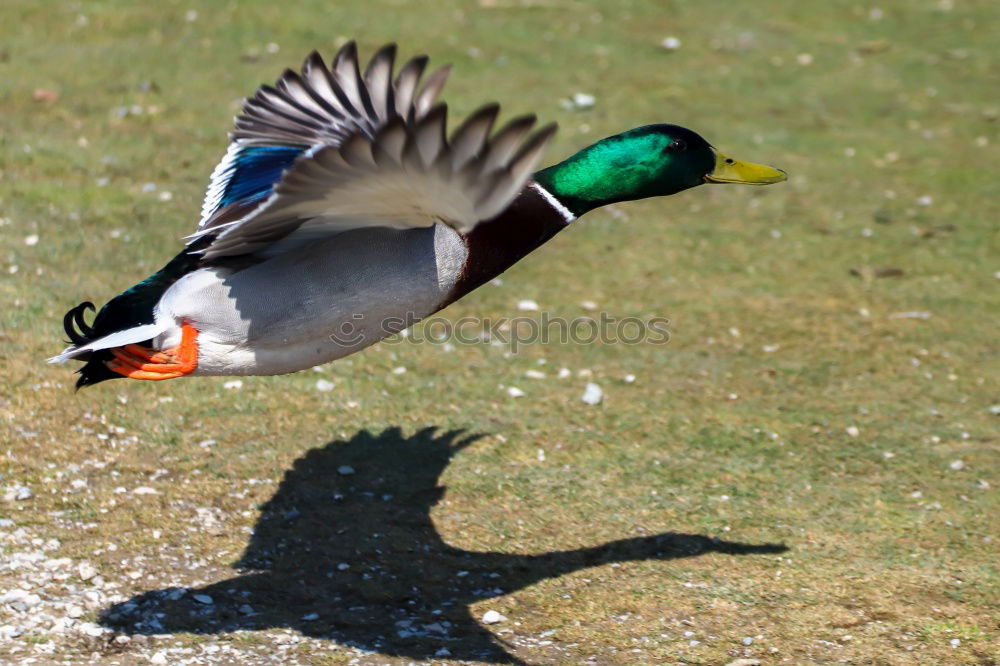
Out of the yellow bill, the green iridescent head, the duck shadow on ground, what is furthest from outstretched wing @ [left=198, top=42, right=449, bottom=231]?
the duck shadow on ground

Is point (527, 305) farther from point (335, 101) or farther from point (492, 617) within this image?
point (335, 101)

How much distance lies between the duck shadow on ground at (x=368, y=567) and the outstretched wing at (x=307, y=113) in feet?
4.05

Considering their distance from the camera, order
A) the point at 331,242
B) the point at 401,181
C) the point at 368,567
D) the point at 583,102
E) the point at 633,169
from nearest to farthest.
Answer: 1. the point at 401,181
2. the point at 331,242
3. the point at 633,169
4. the point at 368,567
5. the point at 583,102

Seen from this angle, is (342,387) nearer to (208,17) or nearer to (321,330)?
(321,330)

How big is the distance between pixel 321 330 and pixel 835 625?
77.7 inches

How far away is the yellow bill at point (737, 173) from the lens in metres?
4.14

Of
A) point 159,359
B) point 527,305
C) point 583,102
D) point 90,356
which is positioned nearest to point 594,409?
point 527,305

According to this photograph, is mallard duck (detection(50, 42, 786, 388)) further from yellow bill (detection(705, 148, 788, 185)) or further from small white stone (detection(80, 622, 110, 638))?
small white stone (detection(80, 622, 110, 638))

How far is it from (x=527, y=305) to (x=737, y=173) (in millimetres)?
2387

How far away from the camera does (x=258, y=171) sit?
161 inches

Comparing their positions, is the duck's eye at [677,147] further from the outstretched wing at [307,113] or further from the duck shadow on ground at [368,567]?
the duck shadow on ground at [368,567]

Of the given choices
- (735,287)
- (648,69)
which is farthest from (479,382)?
(648,69)

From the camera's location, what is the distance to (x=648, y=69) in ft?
32.5

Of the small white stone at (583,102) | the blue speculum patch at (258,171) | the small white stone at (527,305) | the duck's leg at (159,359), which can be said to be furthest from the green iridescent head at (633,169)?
the small white stone at (583,102)
